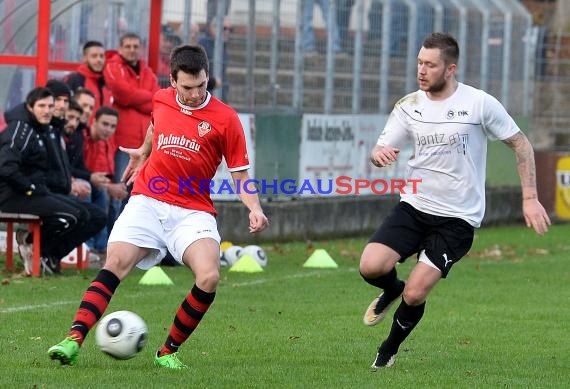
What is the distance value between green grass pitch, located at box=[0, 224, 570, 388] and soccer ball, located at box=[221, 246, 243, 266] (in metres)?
0.42

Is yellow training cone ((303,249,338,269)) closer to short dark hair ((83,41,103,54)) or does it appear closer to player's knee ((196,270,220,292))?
short dark hair ((83,41,103,54))

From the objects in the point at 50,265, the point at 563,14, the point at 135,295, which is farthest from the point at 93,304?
the point at 563,14

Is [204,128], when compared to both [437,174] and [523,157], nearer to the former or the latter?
[437,174]

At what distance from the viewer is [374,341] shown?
33.1 feet

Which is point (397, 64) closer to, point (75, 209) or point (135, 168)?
point (75, 209)

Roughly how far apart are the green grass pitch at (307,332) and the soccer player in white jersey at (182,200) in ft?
1.49

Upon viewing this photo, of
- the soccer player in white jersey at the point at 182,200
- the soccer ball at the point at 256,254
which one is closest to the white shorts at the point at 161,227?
the soccer player in white jersey at the point at 182,200

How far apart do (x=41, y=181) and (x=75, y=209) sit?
0.43 meters

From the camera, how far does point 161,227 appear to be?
28.1ft

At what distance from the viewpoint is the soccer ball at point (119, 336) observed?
8.20 m

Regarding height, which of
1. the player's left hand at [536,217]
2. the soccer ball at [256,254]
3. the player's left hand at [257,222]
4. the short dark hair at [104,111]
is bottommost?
the soccer ball at [256,254]

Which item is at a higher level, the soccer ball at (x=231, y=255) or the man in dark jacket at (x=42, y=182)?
the man in dark jacket at (x=42, y=182)

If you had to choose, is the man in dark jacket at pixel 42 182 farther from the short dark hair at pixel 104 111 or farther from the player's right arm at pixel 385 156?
the player's right arm at pixel 385 156

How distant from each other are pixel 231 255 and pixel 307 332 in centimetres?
507
